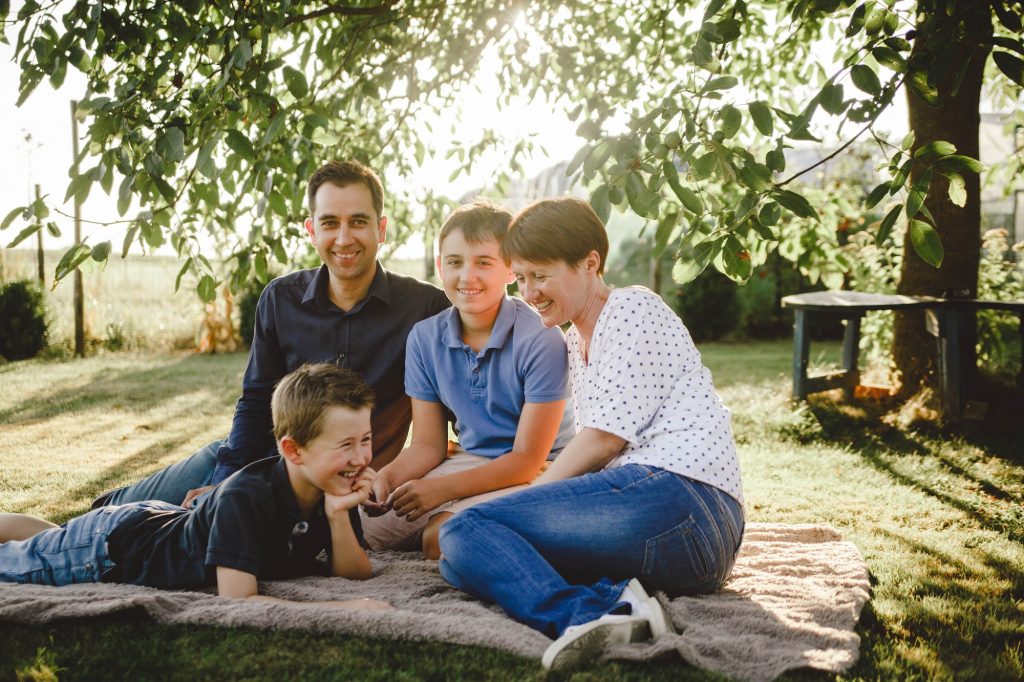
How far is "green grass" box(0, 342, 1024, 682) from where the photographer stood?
6.67 feet

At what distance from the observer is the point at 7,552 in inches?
101

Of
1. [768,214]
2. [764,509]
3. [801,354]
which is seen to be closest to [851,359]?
[801,354]

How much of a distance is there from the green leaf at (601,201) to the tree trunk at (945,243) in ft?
11.2

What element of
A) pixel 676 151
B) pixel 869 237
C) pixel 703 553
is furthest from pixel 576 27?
pixel 703 553

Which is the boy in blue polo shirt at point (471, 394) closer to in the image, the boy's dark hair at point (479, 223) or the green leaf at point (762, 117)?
the boy's dark hair at point (479, 223)

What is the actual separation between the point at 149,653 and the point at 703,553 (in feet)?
4.86

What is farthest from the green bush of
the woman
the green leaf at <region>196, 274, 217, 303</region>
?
the woman

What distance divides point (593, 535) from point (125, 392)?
6.68 meters

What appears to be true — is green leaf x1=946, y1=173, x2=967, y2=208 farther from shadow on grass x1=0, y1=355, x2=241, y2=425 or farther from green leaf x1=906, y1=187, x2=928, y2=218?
Result: shadow on grass x1=0, y1=355, x2=241, y2=425

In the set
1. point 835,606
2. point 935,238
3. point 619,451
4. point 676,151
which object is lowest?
point 835,606

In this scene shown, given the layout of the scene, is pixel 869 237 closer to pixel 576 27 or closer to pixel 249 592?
pixel 576 27

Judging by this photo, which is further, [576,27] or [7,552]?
[576,27]

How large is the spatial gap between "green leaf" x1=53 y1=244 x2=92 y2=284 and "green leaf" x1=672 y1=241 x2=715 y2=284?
1920mm

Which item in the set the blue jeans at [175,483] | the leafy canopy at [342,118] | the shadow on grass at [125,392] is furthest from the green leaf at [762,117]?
the shadow on grass at [125,392]
